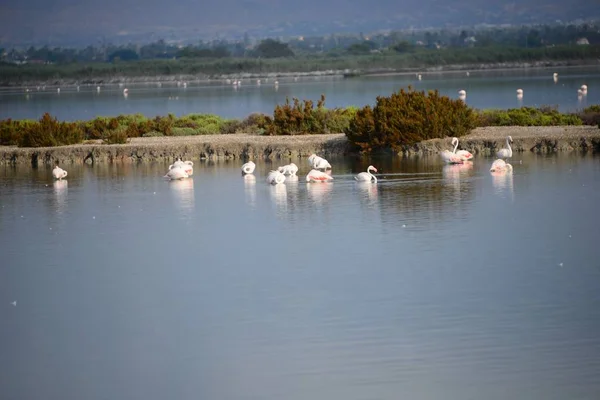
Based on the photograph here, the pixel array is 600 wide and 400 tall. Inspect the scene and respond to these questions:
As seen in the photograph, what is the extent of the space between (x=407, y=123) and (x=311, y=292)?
12441 millimetres

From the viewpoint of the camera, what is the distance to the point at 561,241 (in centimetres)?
1436

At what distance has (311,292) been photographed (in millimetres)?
12297

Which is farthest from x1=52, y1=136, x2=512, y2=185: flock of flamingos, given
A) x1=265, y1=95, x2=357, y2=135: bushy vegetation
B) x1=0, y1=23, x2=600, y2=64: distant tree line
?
x1=0, y1=23, x2=600, y2=64: distant tree line

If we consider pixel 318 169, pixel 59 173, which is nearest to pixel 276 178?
pixel 318 169

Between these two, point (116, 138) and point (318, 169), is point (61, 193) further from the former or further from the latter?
point (116, 138)

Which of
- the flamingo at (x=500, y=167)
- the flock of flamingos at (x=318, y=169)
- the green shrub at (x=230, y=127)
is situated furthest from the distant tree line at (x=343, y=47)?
the flamingo at (x=500, y=167)

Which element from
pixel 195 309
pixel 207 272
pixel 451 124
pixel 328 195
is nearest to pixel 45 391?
pixel 195 309

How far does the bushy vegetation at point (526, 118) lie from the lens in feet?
90.6

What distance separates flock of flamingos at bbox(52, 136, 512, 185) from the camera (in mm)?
20812

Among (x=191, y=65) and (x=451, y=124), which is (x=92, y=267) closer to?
(x=451, y=124)

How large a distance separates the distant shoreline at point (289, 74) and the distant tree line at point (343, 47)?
2266cm

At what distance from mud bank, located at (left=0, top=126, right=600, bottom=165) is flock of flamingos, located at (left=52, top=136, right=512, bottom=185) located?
2.37ft

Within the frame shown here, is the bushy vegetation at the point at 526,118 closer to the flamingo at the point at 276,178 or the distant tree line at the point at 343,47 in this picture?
the flamingo at the point at 276,178

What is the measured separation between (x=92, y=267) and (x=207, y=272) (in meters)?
1.63
